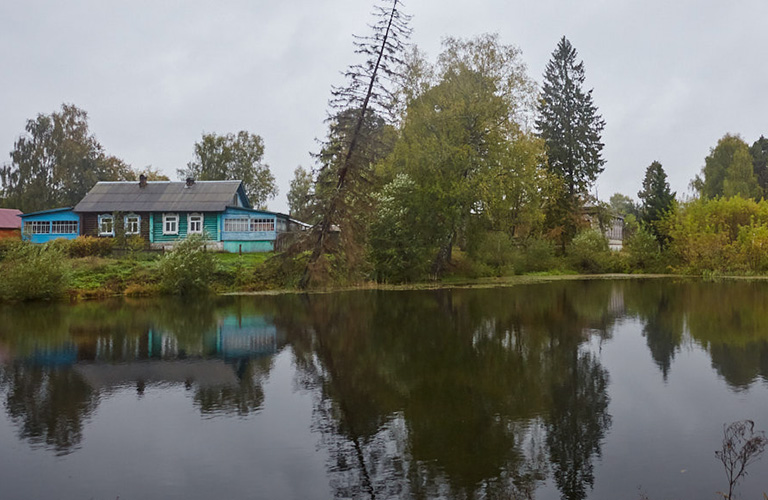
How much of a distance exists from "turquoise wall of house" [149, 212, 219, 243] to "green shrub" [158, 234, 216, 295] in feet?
41.6

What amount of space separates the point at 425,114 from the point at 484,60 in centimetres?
518

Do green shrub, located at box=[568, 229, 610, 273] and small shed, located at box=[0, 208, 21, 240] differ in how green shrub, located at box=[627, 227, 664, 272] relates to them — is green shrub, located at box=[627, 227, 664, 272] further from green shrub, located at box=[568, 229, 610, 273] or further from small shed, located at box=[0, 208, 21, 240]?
small shed, located at box=[0, 208, 21, 240]

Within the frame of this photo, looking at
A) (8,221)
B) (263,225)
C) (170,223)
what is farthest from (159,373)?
(8,221)

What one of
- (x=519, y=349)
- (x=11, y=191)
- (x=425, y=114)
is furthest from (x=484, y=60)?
(x=11, y=191)

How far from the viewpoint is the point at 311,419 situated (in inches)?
323

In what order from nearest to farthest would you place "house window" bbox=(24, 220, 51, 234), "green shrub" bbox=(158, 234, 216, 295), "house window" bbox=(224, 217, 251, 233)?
1. "green shrub" bbox=(158, 234, 216, 295)
2. "house window" bbox=(224, 217, 251, 233)
3. "house window" bbox=(24, 220, 51, 234)

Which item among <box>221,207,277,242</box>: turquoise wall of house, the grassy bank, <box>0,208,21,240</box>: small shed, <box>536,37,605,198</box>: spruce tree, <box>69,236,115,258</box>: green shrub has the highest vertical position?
<box>536,37,605,198</box>: spruce tree

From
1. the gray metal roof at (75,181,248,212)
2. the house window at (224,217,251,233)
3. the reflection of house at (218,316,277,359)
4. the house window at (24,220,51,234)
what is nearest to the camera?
the reflection of house at (218,316,277,359)

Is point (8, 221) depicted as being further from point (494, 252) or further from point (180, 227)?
point (494, 252)

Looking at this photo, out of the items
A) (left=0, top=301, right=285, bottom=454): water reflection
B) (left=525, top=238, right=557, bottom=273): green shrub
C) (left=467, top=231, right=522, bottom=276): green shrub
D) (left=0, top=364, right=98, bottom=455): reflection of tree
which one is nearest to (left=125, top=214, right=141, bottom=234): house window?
(left=0, top=301, right=285, bottom=454): water reflection

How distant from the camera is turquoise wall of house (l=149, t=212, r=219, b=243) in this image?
41.7 meters

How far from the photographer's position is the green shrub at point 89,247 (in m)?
34.2

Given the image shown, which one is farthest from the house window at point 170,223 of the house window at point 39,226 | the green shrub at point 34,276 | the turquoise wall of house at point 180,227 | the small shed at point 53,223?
the green shrub at point 34,276

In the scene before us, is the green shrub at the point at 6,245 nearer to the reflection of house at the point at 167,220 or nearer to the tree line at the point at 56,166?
the reflection of house at the point at 167,220
